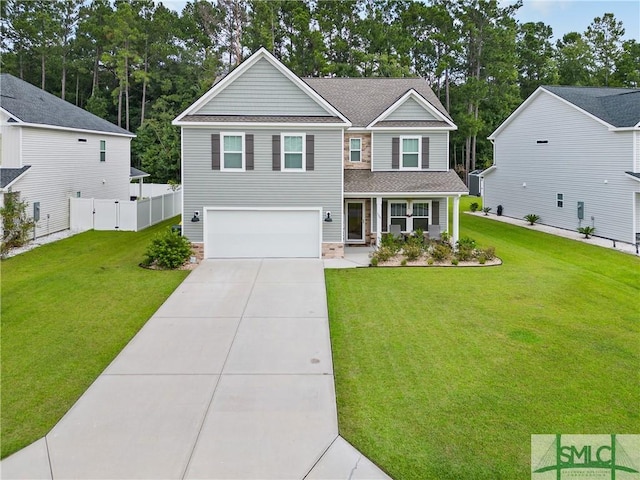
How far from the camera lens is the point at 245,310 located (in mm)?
11961

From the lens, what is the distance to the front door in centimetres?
2047

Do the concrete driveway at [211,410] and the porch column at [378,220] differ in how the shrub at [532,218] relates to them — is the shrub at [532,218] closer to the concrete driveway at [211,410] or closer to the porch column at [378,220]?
the porch column at [378,220]

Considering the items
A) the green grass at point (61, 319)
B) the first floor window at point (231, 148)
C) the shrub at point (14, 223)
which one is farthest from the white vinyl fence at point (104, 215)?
the first floor window at point (231, 148)

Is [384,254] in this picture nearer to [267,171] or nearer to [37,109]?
[267,171]

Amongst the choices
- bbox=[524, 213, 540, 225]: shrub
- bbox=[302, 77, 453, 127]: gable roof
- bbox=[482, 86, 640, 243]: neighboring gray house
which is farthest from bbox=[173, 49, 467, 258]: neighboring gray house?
bbox=[524, 213, 540, 225]: shrub

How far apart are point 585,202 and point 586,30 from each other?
138 ft

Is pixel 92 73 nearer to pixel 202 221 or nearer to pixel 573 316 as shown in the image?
pixel 202 221

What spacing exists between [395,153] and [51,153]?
1472cm

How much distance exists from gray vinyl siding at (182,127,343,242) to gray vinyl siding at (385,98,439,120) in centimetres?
321

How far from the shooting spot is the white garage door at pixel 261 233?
17.8 m

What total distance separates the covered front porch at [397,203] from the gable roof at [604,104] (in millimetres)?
7300

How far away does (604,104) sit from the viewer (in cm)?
2339

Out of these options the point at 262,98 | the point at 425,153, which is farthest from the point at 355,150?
the point at 262,98

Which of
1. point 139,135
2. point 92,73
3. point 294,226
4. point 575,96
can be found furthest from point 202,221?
point 92,73
